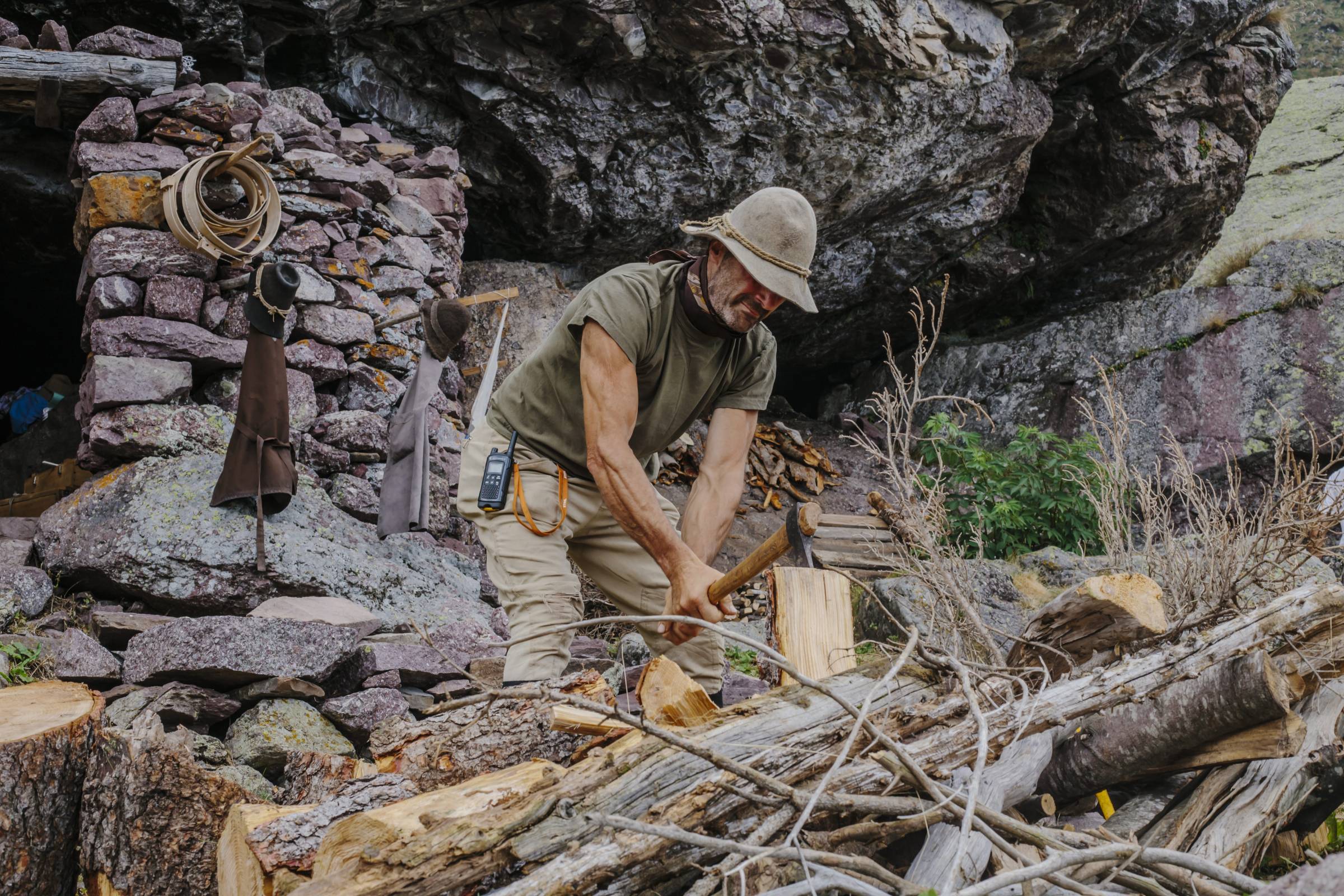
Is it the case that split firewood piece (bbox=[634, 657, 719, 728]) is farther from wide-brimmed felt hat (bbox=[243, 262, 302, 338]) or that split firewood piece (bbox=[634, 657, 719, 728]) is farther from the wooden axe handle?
wide-brimmed felt hat (bbox=[243, 262, 302, 338])

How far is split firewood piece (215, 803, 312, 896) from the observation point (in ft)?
7.89

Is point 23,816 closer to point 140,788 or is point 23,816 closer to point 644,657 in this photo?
point 140,788

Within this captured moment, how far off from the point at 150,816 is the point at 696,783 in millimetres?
1482

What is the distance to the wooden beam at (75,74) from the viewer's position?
6242mm

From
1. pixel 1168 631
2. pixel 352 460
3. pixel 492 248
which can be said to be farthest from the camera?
pixel 492 248

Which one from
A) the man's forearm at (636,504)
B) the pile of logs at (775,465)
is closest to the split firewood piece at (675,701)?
the man's forearm at (636,504)

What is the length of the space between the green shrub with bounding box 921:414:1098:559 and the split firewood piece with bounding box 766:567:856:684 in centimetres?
416

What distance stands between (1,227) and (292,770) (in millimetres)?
6976

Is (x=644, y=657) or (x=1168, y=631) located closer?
(x=1168, y=631)

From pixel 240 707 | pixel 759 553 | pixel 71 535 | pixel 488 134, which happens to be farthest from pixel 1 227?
pixel 759 553

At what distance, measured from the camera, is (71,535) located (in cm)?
503

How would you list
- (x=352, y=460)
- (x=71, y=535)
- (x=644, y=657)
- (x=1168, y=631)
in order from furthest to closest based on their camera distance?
(x=352, y=460)
(x=644, y=657)
(x=71, y=535)
(x=1168, y=631)

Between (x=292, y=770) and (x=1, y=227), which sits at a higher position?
(x=1, y=227)

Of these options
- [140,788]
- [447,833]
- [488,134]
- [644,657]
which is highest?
[488,134]
